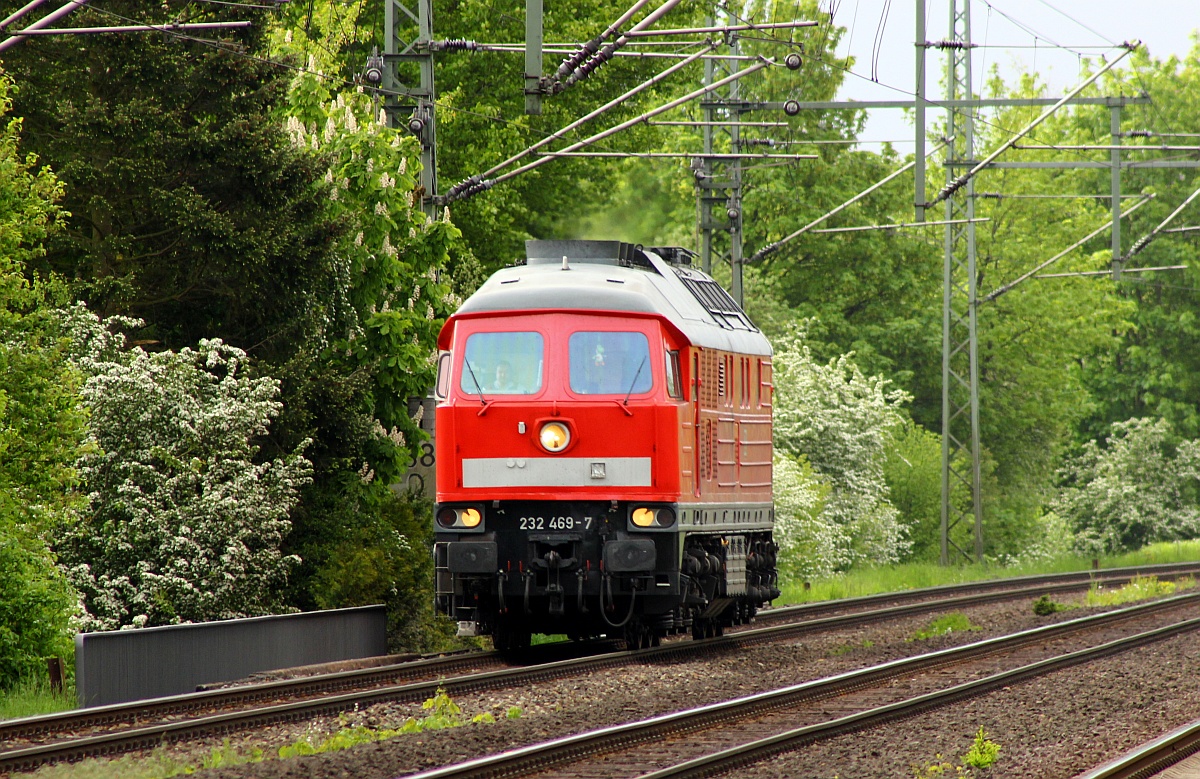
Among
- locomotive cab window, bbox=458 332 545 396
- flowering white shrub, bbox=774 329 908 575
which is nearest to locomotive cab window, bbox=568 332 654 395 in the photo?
locomotive cab window, bbox=458 332 545 396

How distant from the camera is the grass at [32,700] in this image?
14.0 meters

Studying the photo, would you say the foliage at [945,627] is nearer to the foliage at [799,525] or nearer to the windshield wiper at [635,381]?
the windshield wiper at [635,381]

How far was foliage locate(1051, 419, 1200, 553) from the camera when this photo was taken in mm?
54625

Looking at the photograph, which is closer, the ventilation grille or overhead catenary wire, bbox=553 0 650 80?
overhead catenary wire, bbox=553 0 650 80

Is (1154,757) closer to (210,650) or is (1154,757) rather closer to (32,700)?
(210,650)

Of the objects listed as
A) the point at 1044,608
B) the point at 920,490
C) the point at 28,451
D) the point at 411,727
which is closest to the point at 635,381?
the point at 411,727

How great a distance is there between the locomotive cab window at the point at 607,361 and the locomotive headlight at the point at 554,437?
1.43 ft

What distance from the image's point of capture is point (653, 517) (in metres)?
17.2

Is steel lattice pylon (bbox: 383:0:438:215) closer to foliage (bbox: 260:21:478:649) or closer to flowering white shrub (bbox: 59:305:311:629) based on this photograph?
foliage (bbox: 260:21:478:649)

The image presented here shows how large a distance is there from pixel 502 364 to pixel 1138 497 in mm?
41874

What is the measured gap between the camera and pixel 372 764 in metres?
11.1

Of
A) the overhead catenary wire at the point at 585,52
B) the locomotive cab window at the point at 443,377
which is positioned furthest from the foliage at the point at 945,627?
the overhead catenary wire at the point at 585,52

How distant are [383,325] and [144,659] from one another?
25.9 ft

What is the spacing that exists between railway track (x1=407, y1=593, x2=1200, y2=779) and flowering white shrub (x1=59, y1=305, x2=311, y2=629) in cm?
675
